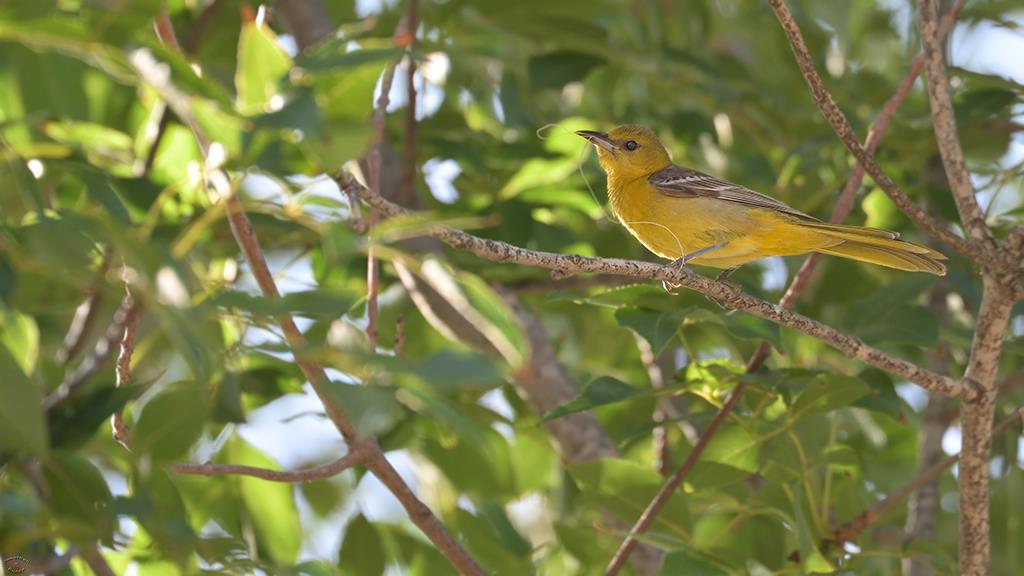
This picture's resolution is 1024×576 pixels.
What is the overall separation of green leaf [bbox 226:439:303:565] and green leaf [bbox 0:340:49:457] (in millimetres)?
1774

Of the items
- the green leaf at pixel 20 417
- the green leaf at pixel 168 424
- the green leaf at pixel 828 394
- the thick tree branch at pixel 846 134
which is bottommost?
the green leaf at pixel 168 424

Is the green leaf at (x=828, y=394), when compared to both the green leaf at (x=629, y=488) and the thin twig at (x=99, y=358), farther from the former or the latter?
the thin twig at (x=99, y=358)

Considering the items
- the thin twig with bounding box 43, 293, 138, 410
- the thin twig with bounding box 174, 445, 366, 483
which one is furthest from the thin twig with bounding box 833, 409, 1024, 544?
the thin twig with bounding box 43, 293, 138, 410

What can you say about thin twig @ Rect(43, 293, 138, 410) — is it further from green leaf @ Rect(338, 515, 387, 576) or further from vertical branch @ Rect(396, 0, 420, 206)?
vertical branch @ Rect(396, 0, 420, 206)

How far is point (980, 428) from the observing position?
3291mm

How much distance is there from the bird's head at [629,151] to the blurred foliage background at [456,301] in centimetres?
12

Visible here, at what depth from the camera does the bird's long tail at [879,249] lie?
425 cm

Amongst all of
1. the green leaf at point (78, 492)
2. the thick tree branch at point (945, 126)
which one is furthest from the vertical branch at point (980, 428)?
the green leaf at point (78, 492)

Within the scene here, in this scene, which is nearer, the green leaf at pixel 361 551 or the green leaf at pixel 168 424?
the green leaf at pixel 168 424

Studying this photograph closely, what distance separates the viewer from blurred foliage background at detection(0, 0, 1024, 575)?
184 centimetres

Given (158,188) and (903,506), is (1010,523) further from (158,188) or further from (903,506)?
(158,188)

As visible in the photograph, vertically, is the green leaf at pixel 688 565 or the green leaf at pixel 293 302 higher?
the green leaf at pixel 293 302

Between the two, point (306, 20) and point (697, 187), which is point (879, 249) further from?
point (306, 20)

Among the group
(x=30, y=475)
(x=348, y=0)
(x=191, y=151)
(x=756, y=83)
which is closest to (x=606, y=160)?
(x=756, y=83)
